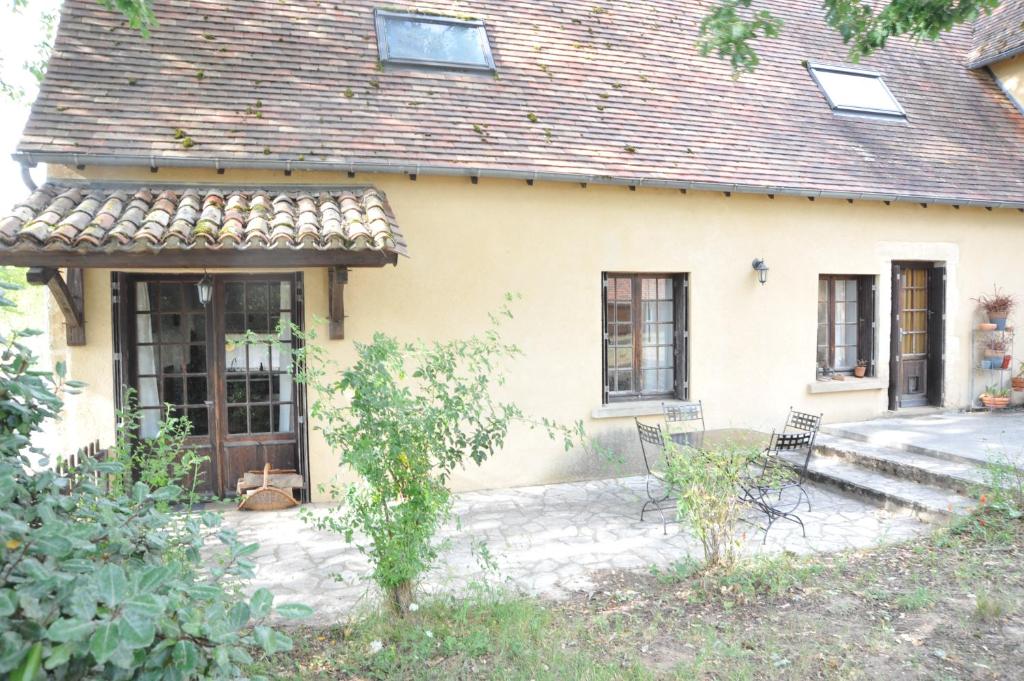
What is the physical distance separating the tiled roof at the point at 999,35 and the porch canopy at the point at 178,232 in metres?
11.6

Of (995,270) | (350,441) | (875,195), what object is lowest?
(350,441)

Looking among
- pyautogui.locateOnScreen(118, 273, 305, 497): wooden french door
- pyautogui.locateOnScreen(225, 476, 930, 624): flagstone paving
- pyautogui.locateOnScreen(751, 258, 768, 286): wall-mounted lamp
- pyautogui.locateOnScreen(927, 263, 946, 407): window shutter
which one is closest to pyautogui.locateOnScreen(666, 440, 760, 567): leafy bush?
pyautogui.locateOnScreen(225, 476, 930, 624): flagstone paving

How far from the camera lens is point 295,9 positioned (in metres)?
8.75

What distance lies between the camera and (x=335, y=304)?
7.13 metres

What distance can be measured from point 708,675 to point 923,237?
880 centimetres

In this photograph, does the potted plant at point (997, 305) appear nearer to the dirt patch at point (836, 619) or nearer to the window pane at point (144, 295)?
the dirt patch at point (836, 619)

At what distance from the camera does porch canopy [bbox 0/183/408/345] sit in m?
5.54

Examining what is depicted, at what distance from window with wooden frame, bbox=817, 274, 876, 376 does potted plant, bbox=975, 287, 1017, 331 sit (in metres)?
2.06

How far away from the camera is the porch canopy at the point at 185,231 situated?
18.1ft

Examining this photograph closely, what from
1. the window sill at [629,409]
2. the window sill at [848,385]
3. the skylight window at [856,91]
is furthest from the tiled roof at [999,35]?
the window sill at [629,409]

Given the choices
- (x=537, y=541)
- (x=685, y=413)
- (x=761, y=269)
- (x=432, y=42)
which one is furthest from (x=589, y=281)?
(x=432, y=42)

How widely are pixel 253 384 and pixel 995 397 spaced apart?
36.0 ft

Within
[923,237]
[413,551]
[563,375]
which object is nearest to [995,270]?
[923,237]

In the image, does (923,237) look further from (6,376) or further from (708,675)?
(6,376)
